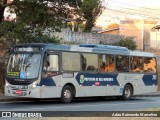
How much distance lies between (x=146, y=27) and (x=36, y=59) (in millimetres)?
56571

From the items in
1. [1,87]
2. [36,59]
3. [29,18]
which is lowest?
[1,87]

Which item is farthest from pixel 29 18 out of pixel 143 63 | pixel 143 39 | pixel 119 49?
pixel 143 39

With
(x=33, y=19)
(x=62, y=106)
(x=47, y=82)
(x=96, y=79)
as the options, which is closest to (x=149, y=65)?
(x=96, y=79)

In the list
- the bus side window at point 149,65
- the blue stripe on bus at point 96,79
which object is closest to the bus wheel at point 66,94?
the blue stripe on bus at point 96,79

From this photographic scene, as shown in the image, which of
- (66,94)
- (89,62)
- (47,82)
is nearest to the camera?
(47,82)

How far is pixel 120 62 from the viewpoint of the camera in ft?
88.2

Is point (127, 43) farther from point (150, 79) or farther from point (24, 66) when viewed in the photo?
Result: point (24, 66)

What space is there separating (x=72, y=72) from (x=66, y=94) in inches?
45.6

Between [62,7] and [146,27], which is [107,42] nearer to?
[62,7]

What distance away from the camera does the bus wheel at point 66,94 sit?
22359 mm

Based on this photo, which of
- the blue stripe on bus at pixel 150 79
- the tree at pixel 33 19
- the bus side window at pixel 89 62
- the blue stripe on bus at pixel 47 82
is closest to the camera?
the blue stripe on bus at pixel 47 82

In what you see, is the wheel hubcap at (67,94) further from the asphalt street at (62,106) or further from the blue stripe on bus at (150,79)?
the blue stripe on bus at (150,79)

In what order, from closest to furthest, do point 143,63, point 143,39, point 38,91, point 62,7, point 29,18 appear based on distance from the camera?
point 38,91, point 29,18, point 62,7, point 143,63, point 143,39

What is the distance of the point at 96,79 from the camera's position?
974 inches
